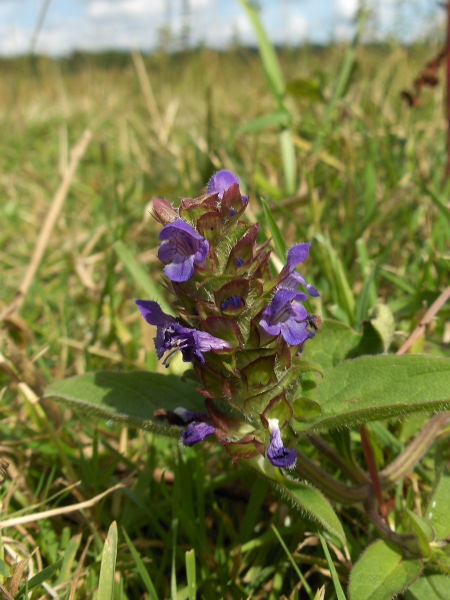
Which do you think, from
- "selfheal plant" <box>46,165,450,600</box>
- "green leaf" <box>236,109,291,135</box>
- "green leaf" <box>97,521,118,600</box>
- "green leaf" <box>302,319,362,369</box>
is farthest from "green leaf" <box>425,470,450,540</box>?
"green leaf" <box>236,109,291,135</box>

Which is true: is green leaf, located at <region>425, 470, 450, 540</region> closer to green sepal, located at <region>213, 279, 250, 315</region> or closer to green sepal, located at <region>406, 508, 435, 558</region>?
green sepal, located at <region>406, 508, 435, 558</region>

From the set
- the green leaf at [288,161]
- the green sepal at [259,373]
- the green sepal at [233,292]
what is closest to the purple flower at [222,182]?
the green sepal at [233,292]

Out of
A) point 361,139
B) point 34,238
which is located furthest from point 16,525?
point 361,139

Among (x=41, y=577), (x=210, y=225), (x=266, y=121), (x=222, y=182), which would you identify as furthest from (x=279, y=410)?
(x=266, y=121)

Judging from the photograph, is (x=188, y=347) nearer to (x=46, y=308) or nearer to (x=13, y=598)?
(x=13, y=598)

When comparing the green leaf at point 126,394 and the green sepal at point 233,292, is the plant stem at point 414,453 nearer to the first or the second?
the green leaf at point 126,394
